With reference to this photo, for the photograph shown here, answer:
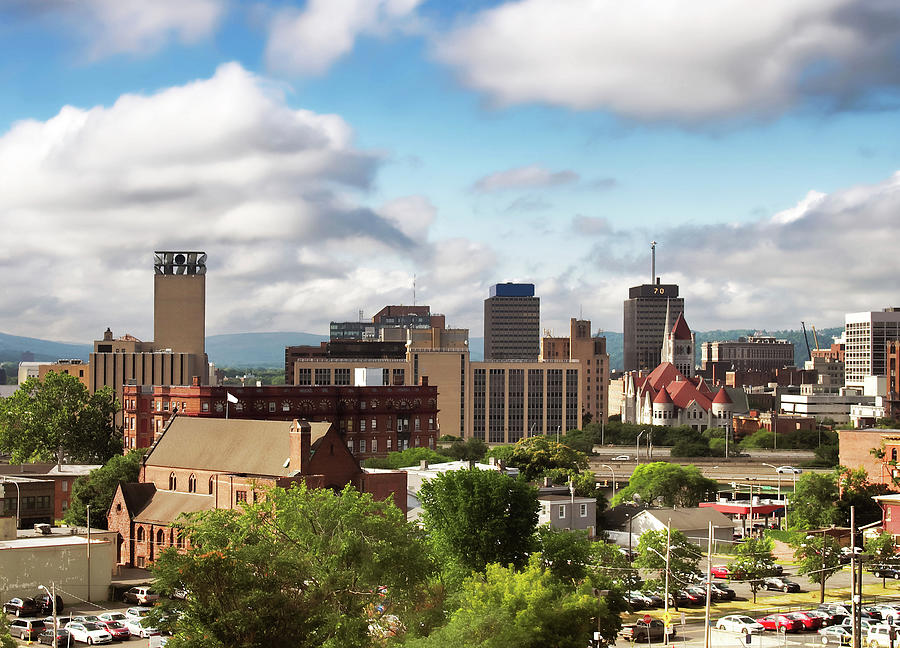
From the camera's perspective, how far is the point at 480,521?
3088 inches

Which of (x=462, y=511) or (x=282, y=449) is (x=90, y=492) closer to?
(x=282, y=449)

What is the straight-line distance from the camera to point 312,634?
155 ft

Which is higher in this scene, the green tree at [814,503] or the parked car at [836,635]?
the green tree at [814,503]

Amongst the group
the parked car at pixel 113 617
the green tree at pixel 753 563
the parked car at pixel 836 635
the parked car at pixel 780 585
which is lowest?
the parked car at pixel 780 585

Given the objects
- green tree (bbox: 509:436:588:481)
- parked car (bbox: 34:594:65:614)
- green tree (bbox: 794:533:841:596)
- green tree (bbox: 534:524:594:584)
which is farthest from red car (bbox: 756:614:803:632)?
green tree (bbox: 509:436:588:481)

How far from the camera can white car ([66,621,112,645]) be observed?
69500 mm

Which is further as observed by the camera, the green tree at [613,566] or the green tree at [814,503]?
the green tree at [814,503]

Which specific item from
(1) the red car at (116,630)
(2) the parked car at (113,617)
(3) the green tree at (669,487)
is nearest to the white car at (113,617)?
(2) the parked car at (113,617)

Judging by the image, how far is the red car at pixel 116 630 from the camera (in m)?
70.6

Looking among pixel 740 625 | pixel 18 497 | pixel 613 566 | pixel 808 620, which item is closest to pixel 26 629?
pixel 18 497

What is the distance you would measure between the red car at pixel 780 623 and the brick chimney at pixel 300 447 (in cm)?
3623

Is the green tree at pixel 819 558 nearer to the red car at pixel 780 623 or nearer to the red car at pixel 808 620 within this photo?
the red car at pixel 808 620

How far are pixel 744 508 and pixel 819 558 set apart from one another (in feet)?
133

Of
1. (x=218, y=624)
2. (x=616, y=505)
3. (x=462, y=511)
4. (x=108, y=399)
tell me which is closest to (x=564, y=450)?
(x=616, y=505)
